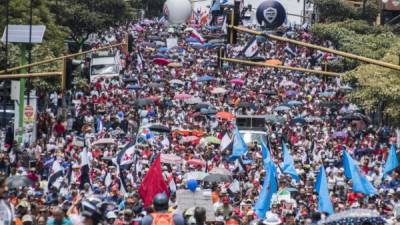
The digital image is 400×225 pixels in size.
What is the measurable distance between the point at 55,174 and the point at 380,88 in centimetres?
2195

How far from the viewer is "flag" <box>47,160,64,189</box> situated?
27.1 meters

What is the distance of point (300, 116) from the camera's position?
50.3 m

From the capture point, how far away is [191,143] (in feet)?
130

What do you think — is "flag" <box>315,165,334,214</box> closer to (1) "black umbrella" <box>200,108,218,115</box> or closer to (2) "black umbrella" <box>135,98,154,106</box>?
(1) "black umbrella" <box>200,108,218,115</box>

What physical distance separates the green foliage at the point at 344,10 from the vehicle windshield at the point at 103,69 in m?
31.1

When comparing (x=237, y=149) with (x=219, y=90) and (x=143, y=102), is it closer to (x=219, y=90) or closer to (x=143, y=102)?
(x=143, y=102)

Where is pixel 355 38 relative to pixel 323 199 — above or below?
above

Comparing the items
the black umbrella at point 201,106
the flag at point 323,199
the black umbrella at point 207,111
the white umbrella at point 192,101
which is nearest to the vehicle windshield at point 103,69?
the white umbrella at point 192,101

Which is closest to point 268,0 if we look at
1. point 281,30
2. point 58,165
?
point 58,165

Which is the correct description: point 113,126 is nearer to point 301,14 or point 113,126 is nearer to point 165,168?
point 165,168

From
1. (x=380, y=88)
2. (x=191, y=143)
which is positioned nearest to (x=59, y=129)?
(x=191, y=143)

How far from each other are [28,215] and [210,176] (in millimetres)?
10527

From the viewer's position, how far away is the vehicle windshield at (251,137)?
1571 inches

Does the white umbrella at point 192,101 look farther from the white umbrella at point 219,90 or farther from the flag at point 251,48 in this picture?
the flag at point 251,48
